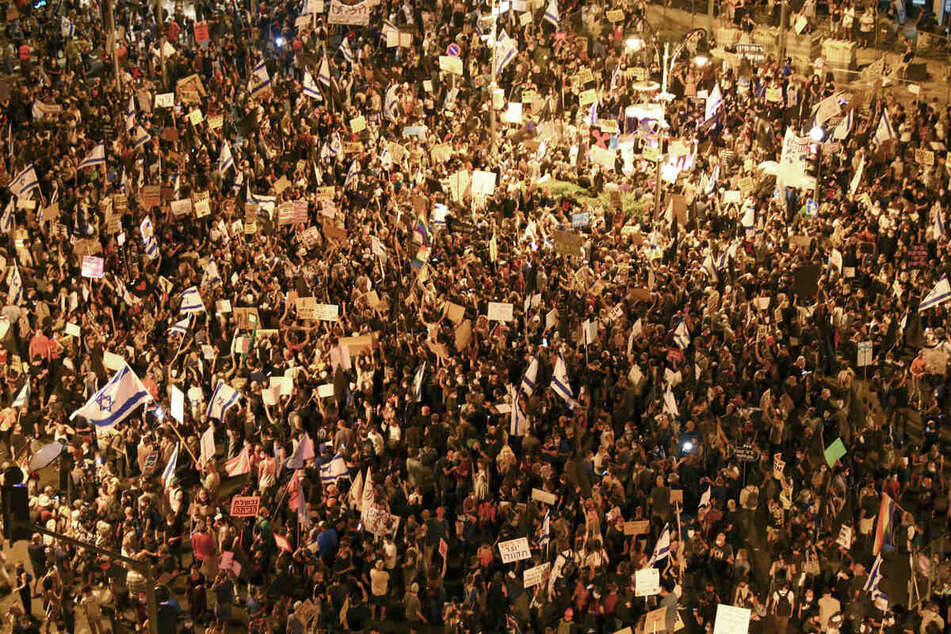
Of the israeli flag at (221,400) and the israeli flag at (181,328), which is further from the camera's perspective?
the israeli flag at (181,328)

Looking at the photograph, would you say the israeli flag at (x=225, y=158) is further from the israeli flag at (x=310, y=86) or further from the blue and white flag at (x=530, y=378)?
the blue and white flag at (x=530, y=378)

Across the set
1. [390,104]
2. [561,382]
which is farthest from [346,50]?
[561,382]

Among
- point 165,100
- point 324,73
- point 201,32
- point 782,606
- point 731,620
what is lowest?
point 782,606

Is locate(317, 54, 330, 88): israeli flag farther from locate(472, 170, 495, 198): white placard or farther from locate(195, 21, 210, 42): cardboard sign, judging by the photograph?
locate(472, 170, 495, 198): white placard

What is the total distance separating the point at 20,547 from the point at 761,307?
42.5ft

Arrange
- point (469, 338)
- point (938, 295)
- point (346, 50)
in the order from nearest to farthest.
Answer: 1. point (938, 295)
2. point (469, 338)
3. point (346, 50)

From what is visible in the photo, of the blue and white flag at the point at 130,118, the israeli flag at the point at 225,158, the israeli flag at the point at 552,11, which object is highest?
the israeli flag at the point at 552,11

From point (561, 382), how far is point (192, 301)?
22.9 feet

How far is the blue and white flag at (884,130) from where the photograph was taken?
28281mm

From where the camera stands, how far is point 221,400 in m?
20.7

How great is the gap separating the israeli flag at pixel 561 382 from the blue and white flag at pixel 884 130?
1137 centimetres

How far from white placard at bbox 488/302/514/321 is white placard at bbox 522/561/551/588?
6625mm

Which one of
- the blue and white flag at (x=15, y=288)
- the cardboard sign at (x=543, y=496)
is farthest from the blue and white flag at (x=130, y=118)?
the cardboard sign at (x=543, y=496)

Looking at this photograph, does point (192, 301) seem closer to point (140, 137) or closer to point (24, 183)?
point (24, 183)
